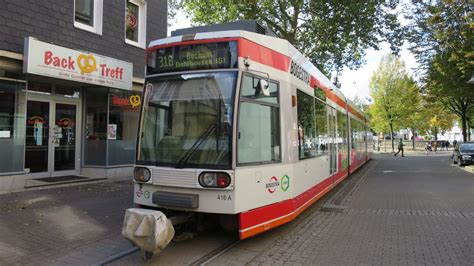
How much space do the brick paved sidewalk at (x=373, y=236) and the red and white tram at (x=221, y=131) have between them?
1.41ft

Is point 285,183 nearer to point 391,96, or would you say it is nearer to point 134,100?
point 134,100

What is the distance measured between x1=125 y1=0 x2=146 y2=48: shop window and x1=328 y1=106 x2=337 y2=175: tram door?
23.6 ft

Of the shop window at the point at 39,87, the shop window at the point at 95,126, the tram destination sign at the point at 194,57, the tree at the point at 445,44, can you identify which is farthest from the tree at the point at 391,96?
the tram destination sign at the point at 194,57

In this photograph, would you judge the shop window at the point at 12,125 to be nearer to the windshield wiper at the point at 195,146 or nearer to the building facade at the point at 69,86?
the building facade at the point at 69,86

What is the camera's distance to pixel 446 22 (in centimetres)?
1866

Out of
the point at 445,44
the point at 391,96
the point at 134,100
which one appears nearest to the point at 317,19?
the point at 445,44

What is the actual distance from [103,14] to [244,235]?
9.58 m

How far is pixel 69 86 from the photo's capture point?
11.9 metres

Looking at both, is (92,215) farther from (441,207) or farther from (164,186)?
(441,207)

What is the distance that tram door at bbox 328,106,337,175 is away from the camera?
33.7 feet

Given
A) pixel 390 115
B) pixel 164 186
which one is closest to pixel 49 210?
pixel 164 186

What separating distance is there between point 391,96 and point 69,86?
3810 cm

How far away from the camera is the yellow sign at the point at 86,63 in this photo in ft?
36.1

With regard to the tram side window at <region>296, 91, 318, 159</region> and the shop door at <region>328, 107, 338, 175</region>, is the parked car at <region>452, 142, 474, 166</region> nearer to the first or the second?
the shop door at <region>328, 107, 338, 175</region>
